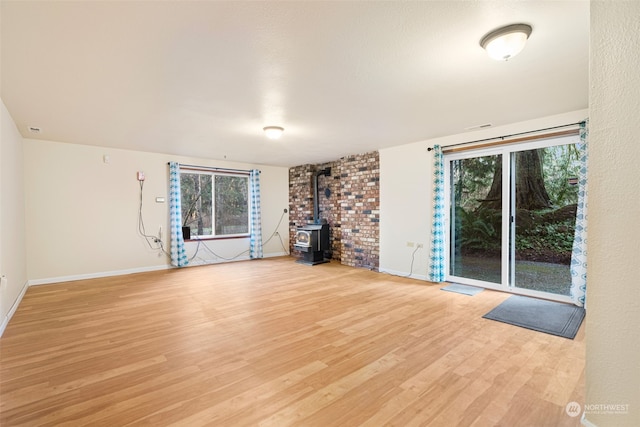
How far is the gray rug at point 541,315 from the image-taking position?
2877 mm

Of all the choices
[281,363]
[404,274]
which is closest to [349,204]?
[404,274]

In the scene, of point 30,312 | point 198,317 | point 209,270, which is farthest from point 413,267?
point 30,312

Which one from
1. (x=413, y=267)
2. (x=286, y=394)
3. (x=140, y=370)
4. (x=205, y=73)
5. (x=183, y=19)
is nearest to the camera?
(x=183, y=19)

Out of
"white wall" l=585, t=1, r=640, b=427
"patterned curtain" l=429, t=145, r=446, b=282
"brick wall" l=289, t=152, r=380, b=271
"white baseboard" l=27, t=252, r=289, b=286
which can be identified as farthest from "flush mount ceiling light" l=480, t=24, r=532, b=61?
"white baseboard" l=27, t=252, r=289, b=286

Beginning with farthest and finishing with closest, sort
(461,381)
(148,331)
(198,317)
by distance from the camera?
(198,317) < (148,331) < (461,381)

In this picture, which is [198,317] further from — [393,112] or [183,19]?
[393,112]

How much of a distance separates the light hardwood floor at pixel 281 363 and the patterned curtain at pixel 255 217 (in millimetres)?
3053

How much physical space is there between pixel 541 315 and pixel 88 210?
22.6ft

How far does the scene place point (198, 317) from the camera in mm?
3234

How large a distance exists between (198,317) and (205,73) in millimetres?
2531

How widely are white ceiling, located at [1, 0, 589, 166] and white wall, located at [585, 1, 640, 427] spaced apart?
866mm

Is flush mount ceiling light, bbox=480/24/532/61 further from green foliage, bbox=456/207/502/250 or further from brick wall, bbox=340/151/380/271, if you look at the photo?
brick wall, bbox=340/151/380/271

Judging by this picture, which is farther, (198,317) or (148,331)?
(198,317)

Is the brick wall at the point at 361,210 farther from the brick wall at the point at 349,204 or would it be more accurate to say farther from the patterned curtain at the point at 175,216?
the patterned curtain at the point at 175,216
